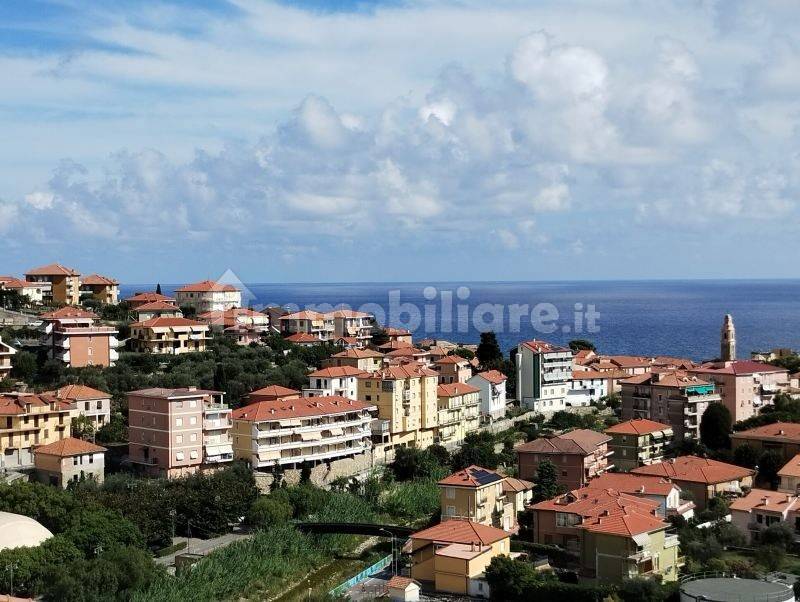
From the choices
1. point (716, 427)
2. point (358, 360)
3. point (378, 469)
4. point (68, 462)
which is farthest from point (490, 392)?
point (68, 462)

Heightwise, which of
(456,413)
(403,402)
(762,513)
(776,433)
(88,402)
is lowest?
(762,513)

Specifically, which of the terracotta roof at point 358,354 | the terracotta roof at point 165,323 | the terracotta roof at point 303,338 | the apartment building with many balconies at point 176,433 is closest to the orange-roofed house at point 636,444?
the terracotta roof at point 358,354

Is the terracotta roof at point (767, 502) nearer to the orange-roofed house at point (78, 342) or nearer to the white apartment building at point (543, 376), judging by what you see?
the white apartment building at point (543, 376)

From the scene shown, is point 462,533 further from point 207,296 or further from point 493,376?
point 207,296

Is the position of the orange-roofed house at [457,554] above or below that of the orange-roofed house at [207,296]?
below

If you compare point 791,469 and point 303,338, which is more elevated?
point 303,338

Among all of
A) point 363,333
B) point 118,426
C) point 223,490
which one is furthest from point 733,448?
point 363,333

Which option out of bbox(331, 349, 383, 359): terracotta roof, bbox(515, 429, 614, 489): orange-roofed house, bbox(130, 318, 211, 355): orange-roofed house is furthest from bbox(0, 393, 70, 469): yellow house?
bbox(515, 429, 614, 489): orange-roofed house
